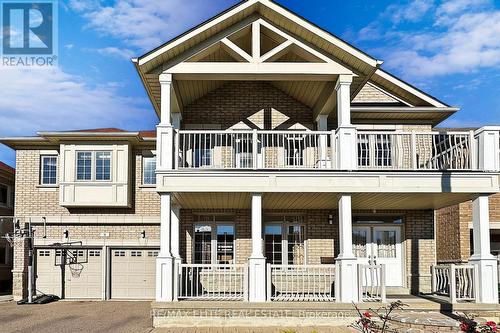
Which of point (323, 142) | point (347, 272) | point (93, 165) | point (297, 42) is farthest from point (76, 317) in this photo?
point (297, 42)

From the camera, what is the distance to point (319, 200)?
47.8ft

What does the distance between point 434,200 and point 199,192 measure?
19.8ft

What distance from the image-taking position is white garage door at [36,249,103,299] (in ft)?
64.6

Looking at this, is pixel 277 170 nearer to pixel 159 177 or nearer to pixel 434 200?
pixel 159 177

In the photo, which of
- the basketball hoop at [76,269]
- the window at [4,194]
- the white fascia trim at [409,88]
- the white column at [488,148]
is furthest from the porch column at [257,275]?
the window at [4,194]

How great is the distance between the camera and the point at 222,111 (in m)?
16.4

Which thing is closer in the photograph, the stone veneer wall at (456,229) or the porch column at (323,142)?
the porch column at (323,142)

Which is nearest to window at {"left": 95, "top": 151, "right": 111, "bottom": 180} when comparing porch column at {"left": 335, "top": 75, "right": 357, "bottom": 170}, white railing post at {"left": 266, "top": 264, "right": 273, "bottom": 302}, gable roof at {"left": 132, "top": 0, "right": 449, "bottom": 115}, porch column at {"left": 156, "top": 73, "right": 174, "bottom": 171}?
gable roof at {"left": 132, "top": 0, "right": 449, "bottom": 115}

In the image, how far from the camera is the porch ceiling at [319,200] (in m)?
13.7

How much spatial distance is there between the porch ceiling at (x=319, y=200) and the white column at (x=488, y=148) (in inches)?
32.5

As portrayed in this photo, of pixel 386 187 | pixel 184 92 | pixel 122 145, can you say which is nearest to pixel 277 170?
pixel 386 187

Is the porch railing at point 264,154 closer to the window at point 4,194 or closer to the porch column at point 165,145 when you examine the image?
the porch column at point 165,145

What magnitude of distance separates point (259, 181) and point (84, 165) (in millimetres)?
8451

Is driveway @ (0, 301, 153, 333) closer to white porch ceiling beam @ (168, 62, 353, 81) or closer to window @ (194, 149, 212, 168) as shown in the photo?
window @ (194, 149, 212, 168)
